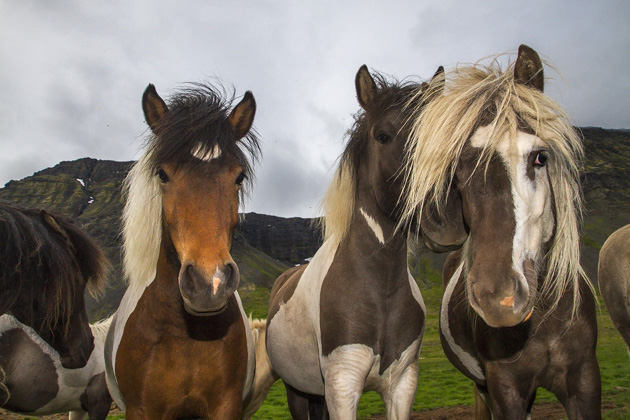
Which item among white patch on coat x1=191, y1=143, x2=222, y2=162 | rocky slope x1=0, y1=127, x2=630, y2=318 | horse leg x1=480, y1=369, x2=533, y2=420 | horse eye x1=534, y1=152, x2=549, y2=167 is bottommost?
horse leg x1=480, y1=369, x2=533, y2=420

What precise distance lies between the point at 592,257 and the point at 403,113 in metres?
94.3

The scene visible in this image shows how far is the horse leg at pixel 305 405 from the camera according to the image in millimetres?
5699

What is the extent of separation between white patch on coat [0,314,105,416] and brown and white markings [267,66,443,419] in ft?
11.2

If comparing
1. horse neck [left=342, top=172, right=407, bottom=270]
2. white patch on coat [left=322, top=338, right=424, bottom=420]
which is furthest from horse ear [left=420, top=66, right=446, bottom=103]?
white patch on coat [left=322, top=338, right=424, bottom=420]

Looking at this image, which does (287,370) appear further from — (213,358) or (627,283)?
(627,283)

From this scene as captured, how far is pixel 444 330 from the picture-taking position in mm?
4766

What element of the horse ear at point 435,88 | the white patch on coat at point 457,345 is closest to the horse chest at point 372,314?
the white patch on coat at point 457,345

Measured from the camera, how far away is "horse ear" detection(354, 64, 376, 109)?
369cm

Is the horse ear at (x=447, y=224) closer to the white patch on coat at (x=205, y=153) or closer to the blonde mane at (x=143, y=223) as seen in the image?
the white patch on coat at (x=205, y=153)

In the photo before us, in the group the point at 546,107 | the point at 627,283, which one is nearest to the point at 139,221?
the point at 546,107

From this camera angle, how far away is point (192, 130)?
3.16 m

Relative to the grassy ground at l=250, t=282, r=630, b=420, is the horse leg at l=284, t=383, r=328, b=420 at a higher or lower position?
higher

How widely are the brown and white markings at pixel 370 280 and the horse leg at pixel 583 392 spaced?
1.10 m

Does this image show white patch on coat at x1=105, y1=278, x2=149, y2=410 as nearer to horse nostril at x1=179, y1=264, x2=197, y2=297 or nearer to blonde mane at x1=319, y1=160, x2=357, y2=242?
horse nostril at x1=179, y1=264, x2=197, y2=297
